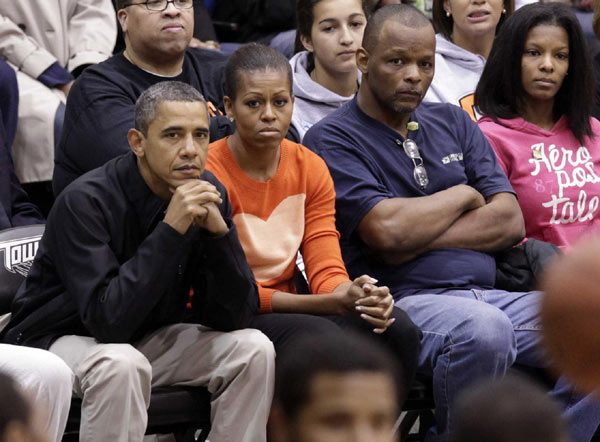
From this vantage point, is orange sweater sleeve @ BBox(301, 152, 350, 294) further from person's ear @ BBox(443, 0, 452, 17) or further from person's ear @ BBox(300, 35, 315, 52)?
person's ear @ BBox(443, 0, 452, 17)

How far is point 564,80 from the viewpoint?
4.39 m

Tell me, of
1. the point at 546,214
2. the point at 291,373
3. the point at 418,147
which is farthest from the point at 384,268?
the point at 291,373

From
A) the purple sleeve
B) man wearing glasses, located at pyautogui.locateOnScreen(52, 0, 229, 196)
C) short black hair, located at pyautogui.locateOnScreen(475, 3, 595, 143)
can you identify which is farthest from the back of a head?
the purple sleeve

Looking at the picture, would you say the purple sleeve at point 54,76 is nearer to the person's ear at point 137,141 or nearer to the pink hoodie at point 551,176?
the person's ear at point 137,141

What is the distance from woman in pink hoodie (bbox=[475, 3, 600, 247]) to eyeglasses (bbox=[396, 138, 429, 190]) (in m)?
0.46

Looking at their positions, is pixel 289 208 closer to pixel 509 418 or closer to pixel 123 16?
pixel 123 16

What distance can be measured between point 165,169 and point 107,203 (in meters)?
0.19

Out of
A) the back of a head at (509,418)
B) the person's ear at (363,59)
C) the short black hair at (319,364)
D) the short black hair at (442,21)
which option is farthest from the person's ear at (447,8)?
the back of a head at (509,418)

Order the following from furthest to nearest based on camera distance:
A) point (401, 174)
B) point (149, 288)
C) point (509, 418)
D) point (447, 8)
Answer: point (447, 8) → point (401, 174) → point (149, 288) → point (509, 418)

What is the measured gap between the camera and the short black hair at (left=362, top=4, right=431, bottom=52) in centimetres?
396

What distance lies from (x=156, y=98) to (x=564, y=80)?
5.92 feet

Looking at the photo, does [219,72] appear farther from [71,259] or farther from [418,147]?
[71,259]

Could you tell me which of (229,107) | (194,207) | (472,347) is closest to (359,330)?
(472,347)

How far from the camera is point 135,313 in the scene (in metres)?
3.13
